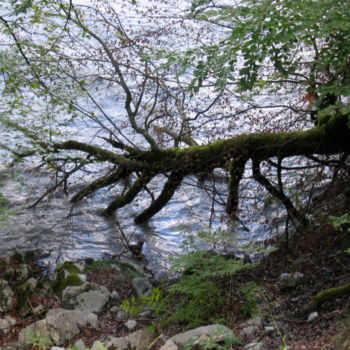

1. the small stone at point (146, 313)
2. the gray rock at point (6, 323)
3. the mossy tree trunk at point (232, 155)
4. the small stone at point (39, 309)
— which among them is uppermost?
the mossy tree trunk at point (232, 155)

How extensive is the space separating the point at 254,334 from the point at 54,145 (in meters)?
4.92

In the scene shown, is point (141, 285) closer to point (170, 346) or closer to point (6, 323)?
point (6, 323)

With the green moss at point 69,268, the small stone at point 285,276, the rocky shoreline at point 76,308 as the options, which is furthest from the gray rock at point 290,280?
the green moss at point 69,268

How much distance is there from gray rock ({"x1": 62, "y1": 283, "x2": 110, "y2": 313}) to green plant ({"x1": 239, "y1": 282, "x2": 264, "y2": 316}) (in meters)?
2.15

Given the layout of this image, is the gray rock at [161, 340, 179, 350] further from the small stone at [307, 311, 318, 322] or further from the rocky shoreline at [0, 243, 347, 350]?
the small stone at [307, 311, 318, 322]

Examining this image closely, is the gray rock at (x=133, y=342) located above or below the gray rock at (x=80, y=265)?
below

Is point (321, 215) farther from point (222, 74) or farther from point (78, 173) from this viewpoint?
point (78, 173)

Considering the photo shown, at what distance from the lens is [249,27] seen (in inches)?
171

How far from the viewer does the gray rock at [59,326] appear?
5.11 meters

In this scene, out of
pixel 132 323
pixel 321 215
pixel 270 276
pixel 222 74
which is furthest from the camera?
pixel 321 215

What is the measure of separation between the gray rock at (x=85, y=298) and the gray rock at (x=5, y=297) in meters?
0.71

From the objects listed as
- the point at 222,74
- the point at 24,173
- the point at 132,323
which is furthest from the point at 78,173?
the point at 222,74

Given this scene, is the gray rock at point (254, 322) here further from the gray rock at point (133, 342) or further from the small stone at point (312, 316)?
the gray rock at point (133, 342)

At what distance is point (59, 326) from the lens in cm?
534
